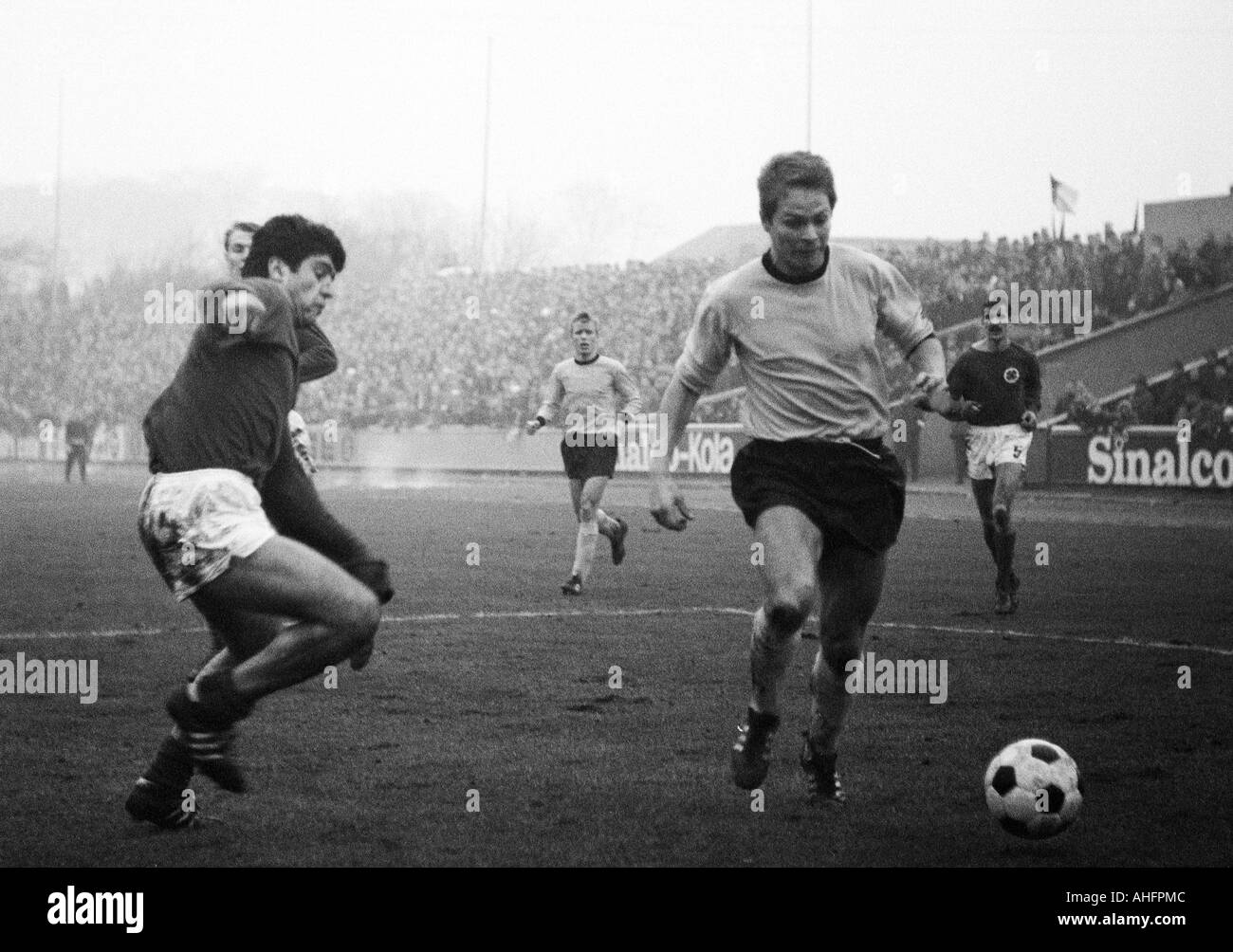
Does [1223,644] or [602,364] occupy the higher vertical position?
[602,364]

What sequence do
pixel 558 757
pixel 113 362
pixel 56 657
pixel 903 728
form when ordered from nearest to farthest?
1. pixel 558 757
2. pixel 903 728
3. pixel 56 657
4. pixel 113 362

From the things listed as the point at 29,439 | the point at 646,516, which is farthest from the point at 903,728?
the point at 29,439

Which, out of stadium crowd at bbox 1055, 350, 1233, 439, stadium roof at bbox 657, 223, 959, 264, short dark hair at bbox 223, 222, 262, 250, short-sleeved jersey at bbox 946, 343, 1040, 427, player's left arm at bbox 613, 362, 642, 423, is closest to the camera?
short dark hair at bbox 223, 222, 262, 250

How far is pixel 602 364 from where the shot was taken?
560 inches

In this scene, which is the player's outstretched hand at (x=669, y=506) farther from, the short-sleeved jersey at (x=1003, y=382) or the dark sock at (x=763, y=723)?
the short-sleeved jersey at (x=1003, y=382)

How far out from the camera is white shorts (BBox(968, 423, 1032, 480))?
12.3 meters

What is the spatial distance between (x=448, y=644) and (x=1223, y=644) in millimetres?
4265

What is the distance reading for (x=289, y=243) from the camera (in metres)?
5.71

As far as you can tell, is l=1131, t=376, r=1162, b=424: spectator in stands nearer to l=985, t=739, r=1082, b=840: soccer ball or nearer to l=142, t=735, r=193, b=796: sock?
l=985, t=739, r=1082, b=840: soccer ball

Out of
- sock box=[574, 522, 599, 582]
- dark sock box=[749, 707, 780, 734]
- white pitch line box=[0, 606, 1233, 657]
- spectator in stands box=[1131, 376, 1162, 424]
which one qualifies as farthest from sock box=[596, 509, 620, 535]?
spectator in stands box=[1131, 376, 1162, 424]

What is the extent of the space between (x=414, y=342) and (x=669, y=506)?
1369 inches

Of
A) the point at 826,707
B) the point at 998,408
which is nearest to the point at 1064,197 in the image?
the point at 998,408

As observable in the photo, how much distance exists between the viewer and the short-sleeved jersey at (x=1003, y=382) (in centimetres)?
1234
